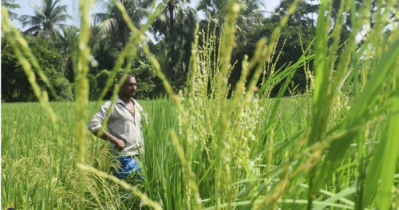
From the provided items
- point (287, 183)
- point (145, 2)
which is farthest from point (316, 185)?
point (145, 2)

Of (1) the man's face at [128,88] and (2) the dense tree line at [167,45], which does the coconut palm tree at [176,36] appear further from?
(1) the man's face at [128,88]

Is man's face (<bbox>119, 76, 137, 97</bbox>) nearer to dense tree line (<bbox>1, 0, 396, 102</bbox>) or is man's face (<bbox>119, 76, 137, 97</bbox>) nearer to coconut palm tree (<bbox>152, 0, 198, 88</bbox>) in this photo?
dense tree line (<bbox>1, 0, 396, 102</bbox>)

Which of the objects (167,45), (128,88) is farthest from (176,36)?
(128,88)

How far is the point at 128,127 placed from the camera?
3785 millimetres

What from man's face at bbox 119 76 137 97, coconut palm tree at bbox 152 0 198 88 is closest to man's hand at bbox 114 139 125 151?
man's face at bbox 119 76 137 97

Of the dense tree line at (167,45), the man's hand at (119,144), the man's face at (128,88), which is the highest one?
the dense tree line at (167,45)

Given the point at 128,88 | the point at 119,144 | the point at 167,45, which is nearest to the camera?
the point at 119,144

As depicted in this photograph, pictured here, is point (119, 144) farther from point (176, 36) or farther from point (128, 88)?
point (176, 36)

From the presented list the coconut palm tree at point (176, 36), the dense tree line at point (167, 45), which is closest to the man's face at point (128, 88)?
the dense tree line at point (167, 45)

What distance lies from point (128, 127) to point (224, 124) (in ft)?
11.3

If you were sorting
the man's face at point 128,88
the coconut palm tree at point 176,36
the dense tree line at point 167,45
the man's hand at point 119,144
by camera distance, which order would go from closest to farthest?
1. the man's hand at point 119,144
2. the man's face at point 128,88
3. the dense tree line at point 167,45
4. the coconut palm tree at point 176,36

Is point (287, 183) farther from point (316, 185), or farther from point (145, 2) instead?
point (145, 2)

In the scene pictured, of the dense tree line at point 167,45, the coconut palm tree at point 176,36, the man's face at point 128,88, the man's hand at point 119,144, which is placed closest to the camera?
the man's hand at point 119,144

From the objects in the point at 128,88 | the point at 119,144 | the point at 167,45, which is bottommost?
the point at 119,144
